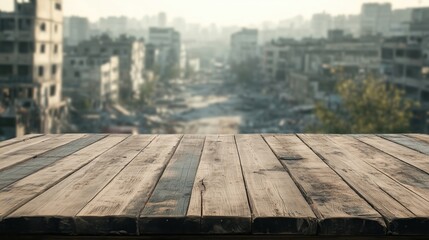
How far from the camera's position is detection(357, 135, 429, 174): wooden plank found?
3064 mm

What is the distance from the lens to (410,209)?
6.65 ft

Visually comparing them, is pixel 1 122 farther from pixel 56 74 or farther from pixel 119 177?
pixel 119 177

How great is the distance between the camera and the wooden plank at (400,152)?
10.1 ft

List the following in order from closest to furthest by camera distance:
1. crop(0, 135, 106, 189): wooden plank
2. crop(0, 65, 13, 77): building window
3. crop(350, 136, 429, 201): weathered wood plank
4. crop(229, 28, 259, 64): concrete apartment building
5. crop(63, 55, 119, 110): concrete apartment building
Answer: crop(350, 136, 429, 201): weathered wood plank → crop(0, 135, 106, 189): wooden plank → crop(0, 65, 13, 77): building window → crop(63, 55, 119, 110): concrete apartment building → crop(229, 28, 259, 64): concrete apartment building

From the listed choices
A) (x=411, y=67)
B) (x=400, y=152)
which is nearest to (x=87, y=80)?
(x=411, y=67)

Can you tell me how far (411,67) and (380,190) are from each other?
35.0 m

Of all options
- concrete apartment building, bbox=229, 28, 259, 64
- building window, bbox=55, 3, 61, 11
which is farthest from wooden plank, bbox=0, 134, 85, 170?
concrete apartment building, bbox=229, 28, 259, 64

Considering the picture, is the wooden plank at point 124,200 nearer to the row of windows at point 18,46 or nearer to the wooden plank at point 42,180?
the wooden plank at point 42,180

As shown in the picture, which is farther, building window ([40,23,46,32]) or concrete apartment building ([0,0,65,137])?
building window ([40,23,46,32])

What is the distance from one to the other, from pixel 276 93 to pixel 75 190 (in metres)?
64.2

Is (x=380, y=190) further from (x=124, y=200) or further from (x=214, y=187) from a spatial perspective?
(x=124, y=200)

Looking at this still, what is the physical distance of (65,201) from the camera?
7.01ft

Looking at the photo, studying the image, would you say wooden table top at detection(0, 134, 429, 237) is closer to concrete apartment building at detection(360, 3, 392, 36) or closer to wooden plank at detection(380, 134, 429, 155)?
wooden plank at detection(380, 134, 429, 155)

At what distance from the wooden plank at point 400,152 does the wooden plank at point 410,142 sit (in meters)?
0.07
